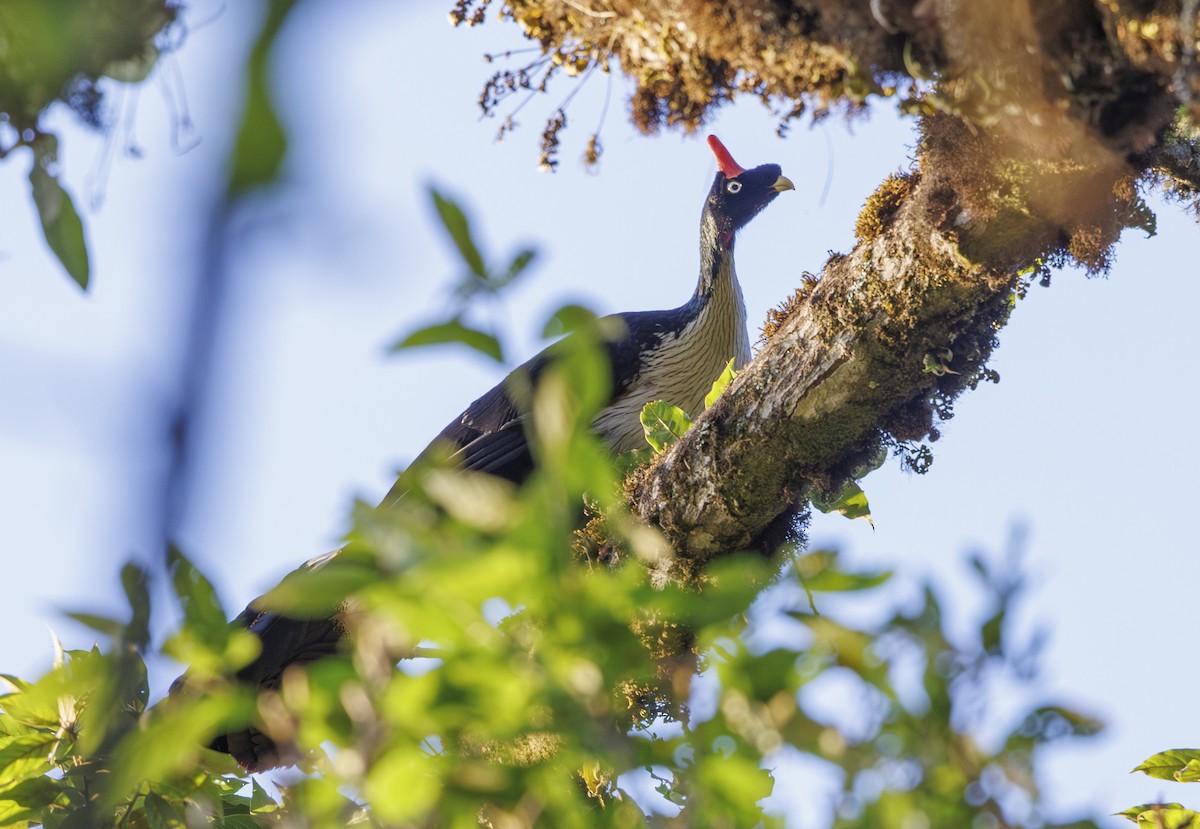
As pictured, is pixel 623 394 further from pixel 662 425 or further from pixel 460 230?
pixel 460 230

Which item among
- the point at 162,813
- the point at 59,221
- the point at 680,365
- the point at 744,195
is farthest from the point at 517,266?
the point at 744,195

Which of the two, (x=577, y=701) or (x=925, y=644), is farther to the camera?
(x=925, y=644)

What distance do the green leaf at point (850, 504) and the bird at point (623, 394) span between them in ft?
3.49

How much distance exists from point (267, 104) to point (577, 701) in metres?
0.85

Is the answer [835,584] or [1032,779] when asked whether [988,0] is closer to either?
[835,584]

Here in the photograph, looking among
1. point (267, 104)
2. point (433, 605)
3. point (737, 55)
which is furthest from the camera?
point (737, 55)

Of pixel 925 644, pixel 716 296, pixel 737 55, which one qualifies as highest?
pixel 716 296

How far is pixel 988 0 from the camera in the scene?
1992mm

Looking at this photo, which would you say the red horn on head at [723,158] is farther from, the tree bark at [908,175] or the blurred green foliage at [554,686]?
the blurred green foliage at [554,686]

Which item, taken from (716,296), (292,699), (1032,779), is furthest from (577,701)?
(716,296)

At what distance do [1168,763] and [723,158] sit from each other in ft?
14.0

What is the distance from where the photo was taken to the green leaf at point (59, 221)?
1.76 m

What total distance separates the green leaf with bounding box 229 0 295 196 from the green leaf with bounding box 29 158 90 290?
1323mm

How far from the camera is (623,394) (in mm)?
4828
